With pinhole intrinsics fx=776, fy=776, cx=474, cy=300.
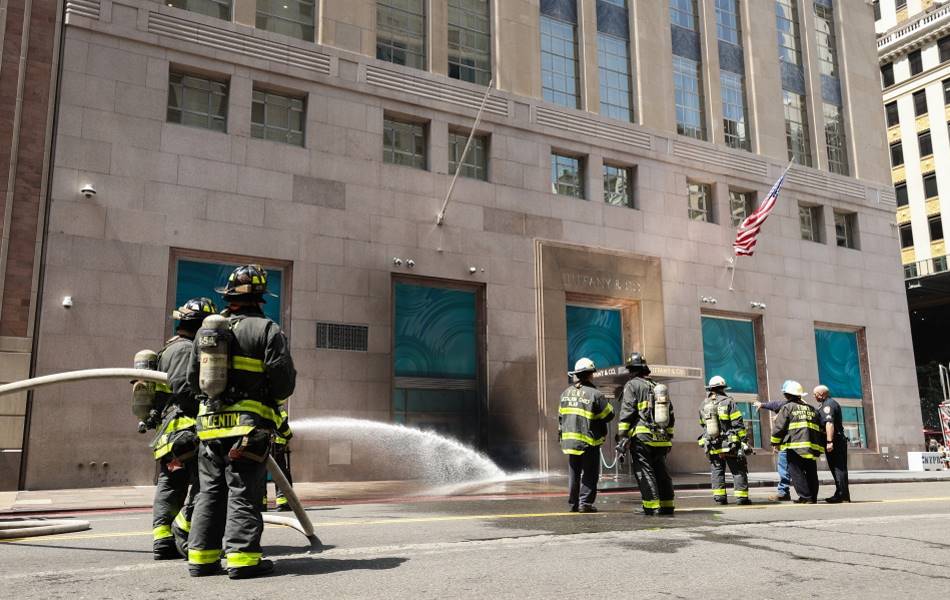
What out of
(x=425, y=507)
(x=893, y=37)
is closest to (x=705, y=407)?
(x=425, y=507)

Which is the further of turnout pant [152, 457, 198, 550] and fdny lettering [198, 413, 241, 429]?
turnout pant [152, 457, 198, 550]

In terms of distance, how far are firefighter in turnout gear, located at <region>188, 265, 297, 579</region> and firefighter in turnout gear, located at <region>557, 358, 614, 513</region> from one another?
18.1ft

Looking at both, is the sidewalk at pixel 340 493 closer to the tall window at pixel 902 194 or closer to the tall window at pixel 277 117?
the tall window at pixel 277 117

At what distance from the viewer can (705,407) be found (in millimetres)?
12688

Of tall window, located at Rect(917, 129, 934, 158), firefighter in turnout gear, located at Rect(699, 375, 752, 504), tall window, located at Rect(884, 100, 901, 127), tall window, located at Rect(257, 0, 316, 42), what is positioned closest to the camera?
firefighter in turnout gear, located at Rect(699, 375, 752, 504)

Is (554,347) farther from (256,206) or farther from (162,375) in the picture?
(162,375)

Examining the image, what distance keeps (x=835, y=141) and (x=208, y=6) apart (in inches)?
988

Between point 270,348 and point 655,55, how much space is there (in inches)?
996

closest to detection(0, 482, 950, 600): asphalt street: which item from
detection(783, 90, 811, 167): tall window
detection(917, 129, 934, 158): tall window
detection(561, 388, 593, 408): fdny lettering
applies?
detection(561, 388, 593, 408): fdny lettering

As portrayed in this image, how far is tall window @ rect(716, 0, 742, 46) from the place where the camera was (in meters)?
29.9

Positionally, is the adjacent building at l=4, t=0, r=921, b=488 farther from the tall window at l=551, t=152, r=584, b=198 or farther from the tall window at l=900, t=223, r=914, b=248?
the tall window at l=900, t=223, r=914, b=248

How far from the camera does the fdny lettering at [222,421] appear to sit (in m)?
5.26

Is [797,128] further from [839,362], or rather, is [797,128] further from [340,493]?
[340,493]

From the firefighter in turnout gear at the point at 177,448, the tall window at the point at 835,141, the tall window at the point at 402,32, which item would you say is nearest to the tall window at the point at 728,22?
the tall window at the point at 835,141
